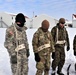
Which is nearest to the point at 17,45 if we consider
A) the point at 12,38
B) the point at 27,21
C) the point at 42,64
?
the point at 12,38

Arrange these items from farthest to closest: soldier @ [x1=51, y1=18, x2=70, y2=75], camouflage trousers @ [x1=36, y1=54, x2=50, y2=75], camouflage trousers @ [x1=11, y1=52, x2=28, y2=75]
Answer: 1. soldier @ [x1=51, y1=18, x2=70, y2=75]
2. camouflage trousers @ [x1=36, y1=54, x2=50, y2=75]
3. camouflage trousers @ [x1=11, y1=52, x2=28, y2=75]

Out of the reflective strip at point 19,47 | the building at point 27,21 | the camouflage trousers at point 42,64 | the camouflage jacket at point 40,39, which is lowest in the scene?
the camouflage trousers at point 42,64

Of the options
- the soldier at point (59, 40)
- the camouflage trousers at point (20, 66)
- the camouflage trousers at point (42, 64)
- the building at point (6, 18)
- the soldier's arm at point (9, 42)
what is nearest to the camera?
the soldier's arm at point (9, 42)

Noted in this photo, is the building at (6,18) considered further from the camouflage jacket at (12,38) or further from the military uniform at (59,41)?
the camouflage jacket at (12,38)

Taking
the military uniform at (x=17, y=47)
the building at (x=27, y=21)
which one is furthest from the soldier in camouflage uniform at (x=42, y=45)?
the building at (x=27, y=21)

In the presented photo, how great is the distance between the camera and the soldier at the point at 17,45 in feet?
15.4

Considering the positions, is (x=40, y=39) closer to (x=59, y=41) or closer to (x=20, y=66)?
(x=20, y=66)

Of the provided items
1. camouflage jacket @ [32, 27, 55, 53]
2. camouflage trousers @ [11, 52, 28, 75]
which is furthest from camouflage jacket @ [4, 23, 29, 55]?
camouflage jacket @ [32, 27, 55, 53]

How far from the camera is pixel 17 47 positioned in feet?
15.7

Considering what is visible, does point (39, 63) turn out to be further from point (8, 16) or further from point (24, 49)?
point (8, 16)

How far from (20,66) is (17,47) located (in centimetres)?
37

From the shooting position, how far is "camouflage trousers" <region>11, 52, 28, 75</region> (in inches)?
189

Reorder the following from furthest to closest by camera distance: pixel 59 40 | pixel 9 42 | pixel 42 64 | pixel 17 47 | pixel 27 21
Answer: pixel 27 21 → pixel 59 40 → pixel 42 64 → pixel 17 47 → pixel 9 42

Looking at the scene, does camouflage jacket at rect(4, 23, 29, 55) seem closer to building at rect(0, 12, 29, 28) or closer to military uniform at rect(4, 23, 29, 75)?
military uniform at rect(4, 23, 29, 75)
